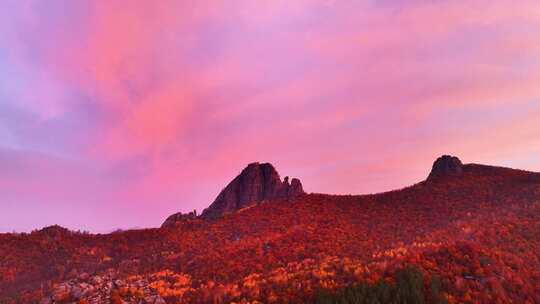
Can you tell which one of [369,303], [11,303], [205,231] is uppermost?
[205,231]

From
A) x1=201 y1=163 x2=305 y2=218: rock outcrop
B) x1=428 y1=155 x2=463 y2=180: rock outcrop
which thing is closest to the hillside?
x1=428 y1=155 x2=463 y2=180: rock outcrop

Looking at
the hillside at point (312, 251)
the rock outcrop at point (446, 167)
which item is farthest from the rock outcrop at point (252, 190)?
the rock outcrop at point (446, 167)

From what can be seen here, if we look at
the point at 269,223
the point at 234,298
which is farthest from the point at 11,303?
the point at 269,223

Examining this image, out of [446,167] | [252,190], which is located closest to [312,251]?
[252,190]

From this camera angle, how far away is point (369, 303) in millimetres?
20547

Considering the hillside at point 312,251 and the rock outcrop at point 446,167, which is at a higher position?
the rock outcrop at point 446,167

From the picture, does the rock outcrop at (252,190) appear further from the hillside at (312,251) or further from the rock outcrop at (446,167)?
the rock outcrop at (446,167)

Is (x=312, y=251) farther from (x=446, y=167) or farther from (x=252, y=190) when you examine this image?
(x=446, y=167)

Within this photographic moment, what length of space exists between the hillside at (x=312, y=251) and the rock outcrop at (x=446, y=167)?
439mm

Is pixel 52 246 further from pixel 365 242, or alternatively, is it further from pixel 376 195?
pixel 376 195

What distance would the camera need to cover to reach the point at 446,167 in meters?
73.3

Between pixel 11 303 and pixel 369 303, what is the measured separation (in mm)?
25817

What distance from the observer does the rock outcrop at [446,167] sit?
235 ft

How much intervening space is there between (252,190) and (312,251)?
93.9ft
